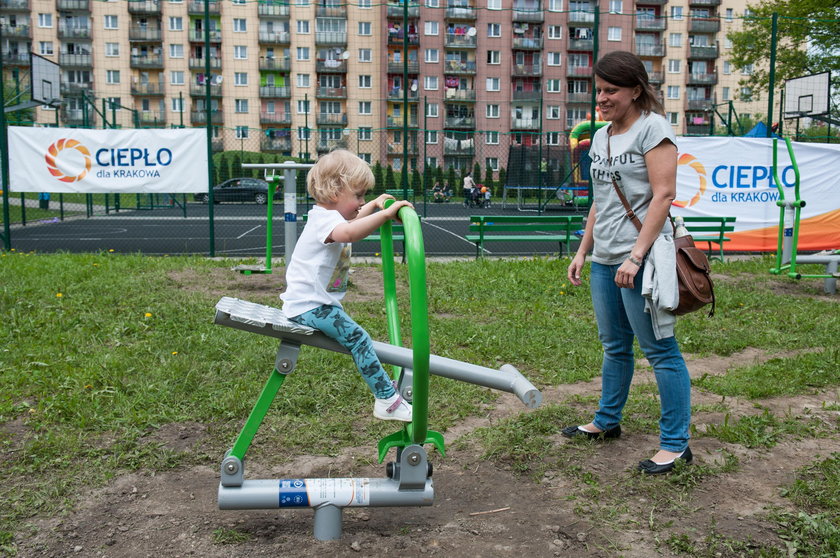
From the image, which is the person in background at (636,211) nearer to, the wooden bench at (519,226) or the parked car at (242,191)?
the wooden bench at (519,226)

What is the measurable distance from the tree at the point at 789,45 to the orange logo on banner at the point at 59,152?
45.1ft

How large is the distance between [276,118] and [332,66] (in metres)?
5.78

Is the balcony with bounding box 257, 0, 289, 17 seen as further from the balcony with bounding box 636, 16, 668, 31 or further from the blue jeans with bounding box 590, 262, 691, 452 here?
the blue jeans with bounding box 590, 262, 691, 452

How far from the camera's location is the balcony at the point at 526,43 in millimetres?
59812

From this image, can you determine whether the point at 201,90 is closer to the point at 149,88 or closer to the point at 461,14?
the point at 149,88

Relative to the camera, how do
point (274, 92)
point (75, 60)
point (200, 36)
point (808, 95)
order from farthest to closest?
1. point (200, 36)
2. point (75, 60)
3. point (274, 92)
4. point (808, 95)

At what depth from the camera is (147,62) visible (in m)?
58.9

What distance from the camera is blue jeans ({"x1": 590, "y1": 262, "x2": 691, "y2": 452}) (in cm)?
324

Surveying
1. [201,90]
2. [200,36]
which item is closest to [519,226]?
[201,90]

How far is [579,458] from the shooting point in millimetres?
3471

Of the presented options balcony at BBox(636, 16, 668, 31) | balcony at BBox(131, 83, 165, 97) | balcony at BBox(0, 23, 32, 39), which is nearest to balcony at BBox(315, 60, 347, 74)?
balcony at BBox(131, 83, 165, 97)

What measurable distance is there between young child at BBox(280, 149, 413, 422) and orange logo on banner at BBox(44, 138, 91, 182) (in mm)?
9465

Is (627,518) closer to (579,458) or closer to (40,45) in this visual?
(579,458)

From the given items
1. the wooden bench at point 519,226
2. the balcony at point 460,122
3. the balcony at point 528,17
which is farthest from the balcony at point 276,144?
the balcony at point 528,17
